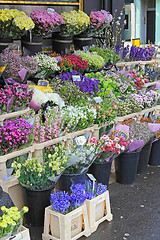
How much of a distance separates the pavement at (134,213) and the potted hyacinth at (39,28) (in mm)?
1960

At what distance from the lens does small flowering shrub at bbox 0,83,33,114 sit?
3609 mm

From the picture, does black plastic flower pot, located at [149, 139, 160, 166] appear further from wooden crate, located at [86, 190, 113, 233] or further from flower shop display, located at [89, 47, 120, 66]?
wooden crate, located at [86, 190, 113, 233]

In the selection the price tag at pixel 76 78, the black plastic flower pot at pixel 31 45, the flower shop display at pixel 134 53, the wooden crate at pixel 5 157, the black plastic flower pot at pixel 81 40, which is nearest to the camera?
the wooden crate at pixel 5 157

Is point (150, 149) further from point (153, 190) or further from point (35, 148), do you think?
point (35, 148)

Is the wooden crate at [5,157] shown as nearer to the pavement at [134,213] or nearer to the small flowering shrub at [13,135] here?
the small flowering shrub at [13,135]

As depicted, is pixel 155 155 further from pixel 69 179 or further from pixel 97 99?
pixel 69 179

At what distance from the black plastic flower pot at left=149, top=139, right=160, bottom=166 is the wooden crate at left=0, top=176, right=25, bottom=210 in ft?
7.16

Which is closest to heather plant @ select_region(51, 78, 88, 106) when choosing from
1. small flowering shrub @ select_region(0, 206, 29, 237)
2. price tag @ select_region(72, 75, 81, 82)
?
price tag @ select_region(72, 75, 81, 82)

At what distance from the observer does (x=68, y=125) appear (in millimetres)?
3861

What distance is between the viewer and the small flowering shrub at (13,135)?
3.28 metres

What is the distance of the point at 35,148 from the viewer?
366 centimetres

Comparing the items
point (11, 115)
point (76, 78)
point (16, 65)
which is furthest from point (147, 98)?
point (11, 115)

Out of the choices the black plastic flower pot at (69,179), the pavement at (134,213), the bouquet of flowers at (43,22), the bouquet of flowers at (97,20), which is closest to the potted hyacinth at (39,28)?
the bouquet of flowers at (43,22)

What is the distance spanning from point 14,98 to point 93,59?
66.1 inches
